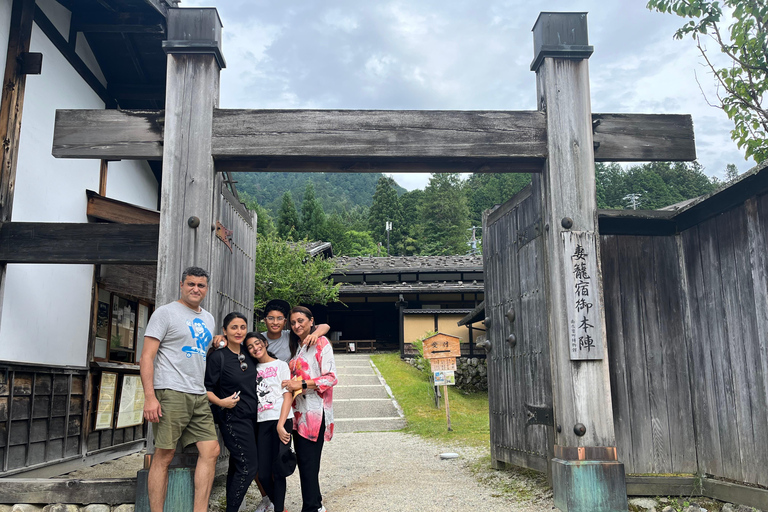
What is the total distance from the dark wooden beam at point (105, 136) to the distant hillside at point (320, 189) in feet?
205

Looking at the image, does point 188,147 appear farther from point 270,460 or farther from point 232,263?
point 270,460

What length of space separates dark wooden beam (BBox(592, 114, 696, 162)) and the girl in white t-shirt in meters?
3.25

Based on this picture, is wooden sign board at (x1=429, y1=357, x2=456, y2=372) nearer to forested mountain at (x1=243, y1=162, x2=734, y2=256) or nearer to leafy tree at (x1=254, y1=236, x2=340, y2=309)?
leafy tree at (x1=254, y1=236, x2=340, y2=309)

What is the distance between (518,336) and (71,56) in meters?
6.30

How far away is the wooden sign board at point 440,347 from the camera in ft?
41.2

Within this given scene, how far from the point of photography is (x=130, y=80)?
8617 millimetres

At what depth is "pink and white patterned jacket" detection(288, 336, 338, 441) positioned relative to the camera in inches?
176

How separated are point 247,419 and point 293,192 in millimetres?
77261

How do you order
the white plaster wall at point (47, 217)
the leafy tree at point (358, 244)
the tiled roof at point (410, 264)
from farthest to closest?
1. the leafy tree at point (358, 244)
2. the tiled roof at point (410, 264)
3. the white plaster wall at point (47, 217)

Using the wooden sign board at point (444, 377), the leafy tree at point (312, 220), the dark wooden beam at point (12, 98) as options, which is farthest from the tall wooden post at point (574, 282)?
the leafy tree at point (312, 220)

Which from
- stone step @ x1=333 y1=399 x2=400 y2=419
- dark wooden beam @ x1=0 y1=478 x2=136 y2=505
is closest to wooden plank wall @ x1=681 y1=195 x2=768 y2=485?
dark wooden beam @ x1=0 y1=478 x2=136 y2=505

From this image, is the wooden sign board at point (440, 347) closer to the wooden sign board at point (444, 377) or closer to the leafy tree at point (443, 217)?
the wooden sign board at point (444, 377)

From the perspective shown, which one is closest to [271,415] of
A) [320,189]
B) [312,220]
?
[312,220]

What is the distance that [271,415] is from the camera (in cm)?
448
